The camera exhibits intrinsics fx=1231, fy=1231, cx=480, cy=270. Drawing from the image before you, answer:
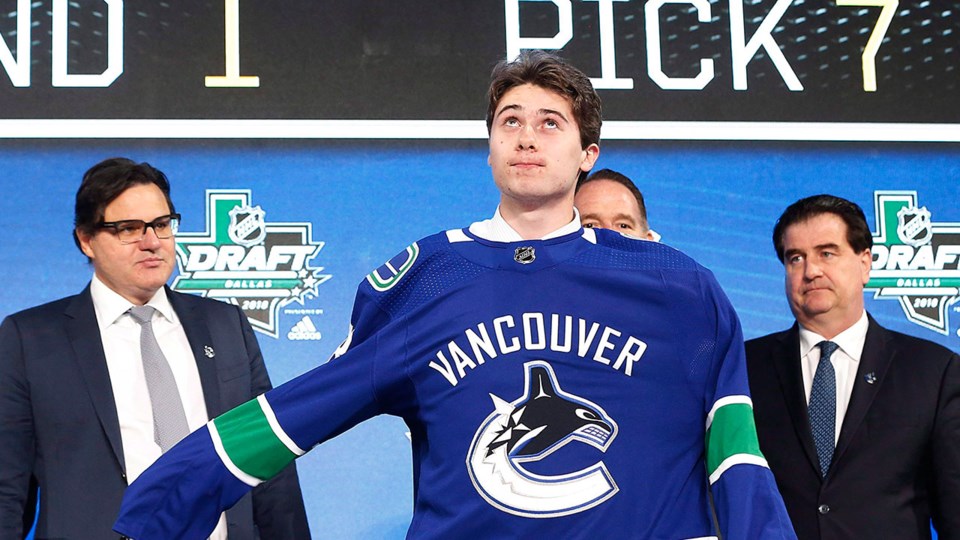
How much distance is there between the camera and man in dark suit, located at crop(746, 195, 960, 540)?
2848 millimetres

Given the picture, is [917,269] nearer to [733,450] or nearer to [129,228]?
[733,450]

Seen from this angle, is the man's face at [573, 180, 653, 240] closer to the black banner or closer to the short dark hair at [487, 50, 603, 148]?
the short dark hair at [487, 50, 603, 148]

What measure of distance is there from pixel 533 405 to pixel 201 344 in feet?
4.13

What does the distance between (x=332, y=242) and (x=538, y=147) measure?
5.94 feet

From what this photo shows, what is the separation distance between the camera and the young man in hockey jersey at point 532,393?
193 cm

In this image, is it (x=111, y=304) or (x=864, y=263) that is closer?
(x=111, y=304)

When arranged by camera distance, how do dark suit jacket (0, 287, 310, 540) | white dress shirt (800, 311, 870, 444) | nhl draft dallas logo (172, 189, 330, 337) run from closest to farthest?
dark suit jacket (0, 287, 310, 540) < white dress shirt (800, 311, 870, 444) < nhl draft dallas logo (172, 189, 330, 337)

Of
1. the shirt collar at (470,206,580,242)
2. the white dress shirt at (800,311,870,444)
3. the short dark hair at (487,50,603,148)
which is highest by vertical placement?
the short dark hair at (487,50,603,148)

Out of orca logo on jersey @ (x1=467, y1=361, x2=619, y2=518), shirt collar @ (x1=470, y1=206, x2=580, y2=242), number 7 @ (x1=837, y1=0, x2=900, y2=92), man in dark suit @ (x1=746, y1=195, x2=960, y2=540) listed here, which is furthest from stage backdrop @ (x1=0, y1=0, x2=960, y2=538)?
orca logo on jersey @ (x1=467, y1=361, x2=619, y2=518)

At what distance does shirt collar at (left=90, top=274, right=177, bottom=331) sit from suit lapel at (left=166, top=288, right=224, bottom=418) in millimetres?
35

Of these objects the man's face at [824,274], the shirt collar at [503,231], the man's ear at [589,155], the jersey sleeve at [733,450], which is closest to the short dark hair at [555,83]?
the man's ear at [589,155]

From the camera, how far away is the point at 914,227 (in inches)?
160

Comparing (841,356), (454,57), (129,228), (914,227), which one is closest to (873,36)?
(914,227)

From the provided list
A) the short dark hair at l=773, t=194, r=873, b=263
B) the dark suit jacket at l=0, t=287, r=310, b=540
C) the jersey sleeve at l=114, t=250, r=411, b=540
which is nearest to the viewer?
the jersey sleeve at l=114, t=250, r=411, b=540
